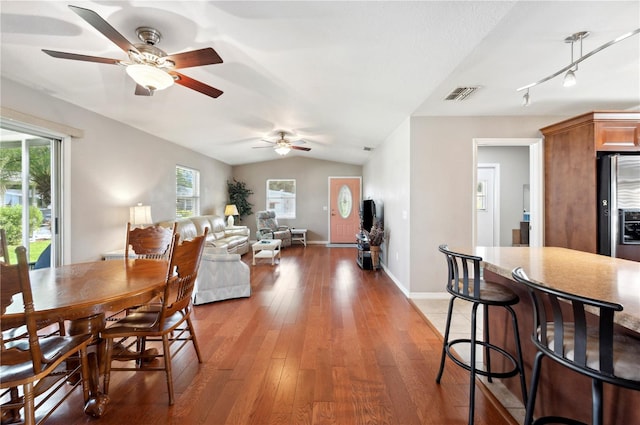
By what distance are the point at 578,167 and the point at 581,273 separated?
264 centimetres

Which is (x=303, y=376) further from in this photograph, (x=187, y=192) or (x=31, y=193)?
(x=187, y=192)

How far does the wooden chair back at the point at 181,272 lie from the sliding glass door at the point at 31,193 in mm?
2415

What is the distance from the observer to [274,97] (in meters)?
3.30

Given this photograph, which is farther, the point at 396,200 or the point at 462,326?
the point at 396,200

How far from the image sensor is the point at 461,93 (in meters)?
2.95

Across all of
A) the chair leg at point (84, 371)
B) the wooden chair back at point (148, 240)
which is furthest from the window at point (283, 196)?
the chair leg at point (84, 371)

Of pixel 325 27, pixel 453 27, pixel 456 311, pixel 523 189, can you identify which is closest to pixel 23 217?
pixel 325 27

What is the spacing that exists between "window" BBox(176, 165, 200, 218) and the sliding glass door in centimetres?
260

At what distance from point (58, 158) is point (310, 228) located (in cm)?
626

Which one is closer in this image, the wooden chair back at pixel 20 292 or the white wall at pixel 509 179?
the wooden chair back at pixel 20 292

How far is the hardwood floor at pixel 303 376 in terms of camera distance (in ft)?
5.37

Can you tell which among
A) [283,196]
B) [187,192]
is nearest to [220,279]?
[187,192]

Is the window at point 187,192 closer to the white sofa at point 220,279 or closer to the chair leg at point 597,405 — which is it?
the white sofa at point 220,279

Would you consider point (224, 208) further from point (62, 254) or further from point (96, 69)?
point (96, 69)
